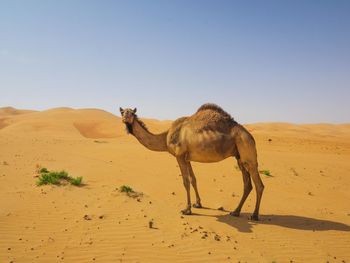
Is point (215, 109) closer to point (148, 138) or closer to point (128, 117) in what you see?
point (148, 138)

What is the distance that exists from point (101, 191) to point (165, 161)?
747 centimetres

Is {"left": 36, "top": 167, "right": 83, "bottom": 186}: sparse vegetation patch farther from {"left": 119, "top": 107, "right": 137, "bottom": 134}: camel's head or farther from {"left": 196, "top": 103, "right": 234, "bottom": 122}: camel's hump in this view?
{"left": 196, "top": 103, "right": 234, "bottom": 122}: camel's hump

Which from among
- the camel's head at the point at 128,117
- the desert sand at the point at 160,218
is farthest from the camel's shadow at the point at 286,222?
the camel's head at the point at 128,117

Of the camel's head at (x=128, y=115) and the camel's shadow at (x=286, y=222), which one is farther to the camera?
the camel's head at (x=128, y=115)

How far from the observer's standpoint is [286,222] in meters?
8.80

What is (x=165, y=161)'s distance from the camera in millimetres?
17500

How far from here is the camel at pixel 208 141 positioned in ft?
28.0

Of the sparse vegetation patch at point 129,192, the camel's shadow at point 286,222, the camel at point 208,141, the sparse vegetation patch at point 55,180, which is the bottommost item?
the camel's shadow at point 286,222

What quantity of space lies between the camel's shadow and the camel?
1.00 ft

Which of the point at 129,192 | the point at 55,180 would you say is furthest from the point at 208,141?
the point at 55,180

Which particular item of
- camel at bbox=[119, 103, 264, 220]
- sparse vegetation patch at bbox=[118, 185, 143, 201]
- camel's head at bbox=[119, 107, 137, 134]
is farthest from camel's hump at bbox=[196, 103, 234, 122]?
sparse vegetation patch at bbox=[118, 185, 143, 201]

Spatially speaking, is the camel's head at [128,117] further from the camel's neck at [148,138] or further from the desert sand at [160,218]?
the desert sand at [160,218]

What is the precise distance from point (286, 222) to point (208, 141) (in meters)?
2.92

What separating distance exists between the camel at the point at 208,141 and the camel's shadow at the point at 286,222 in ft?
1.00
